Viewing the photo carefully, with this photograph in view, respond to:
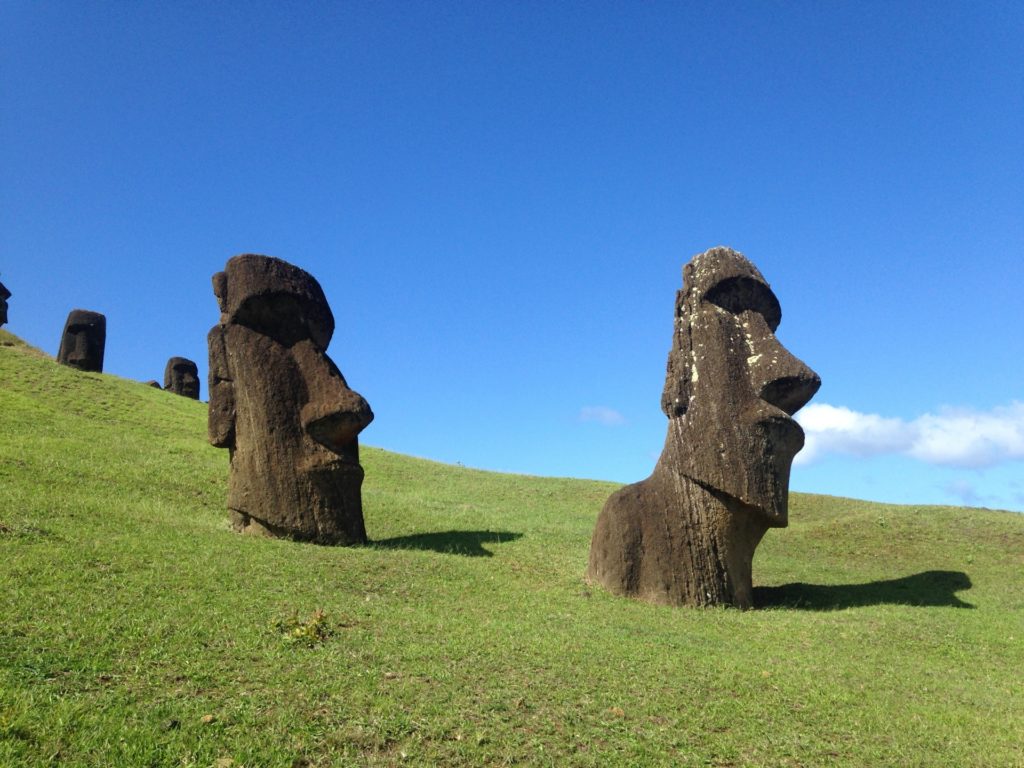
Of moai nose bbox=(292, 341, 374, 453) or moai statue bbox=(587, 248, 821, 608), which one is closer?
moai statue bbox=(587, 248, 821, 608)

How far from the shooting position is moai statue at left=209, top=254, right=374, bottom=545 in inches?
532

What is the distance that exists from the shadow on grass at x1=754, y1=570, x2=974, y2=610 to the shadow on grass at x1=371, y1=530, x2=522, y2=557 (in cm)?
506

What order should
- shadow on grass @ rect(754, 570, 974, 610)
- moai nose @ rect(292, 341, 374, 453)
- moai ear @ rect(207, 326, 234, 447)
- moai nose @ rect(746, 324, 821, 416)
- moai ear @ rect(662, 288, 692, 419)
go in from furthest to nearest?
moai ear @ rect(207, 326, 234, 447) → moai nose @ rect(292, 341, 374, 453) → shadow on grass @ rect(754, 570, 974, 610) → moai ear @ rect(662, 288, 692, 419) → moai nose @ rect(746, 324, 821, 416)

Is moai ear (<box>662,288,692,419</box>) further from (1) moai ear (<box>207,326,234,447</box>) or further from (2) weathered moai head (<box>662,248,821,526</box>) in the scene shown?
(1) moai ear (<box>207,326,234,447</box>)

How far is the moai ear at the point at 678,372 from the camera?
13.0 m

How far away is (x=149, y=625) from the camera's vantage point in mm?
7613

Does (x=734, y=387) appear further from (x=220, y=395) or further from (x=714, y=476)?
(x=220, y=395)

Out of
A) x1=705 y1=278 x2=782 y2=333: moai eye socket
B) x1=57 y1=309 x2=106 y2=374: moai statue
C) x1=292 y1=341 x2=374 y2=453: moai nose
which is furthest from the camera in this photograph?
x1=57 y1=309 x2=106 y2=374: moai statue

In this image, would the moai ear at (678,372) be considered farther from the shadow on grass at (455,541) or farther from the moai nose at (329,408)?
the moai nose at (329,408)

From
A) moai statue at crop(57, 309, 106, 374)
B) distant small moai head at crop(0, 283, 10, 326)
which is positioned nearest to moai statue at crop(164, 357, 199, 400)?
moai statue at crop(57, 309, 106, 374)

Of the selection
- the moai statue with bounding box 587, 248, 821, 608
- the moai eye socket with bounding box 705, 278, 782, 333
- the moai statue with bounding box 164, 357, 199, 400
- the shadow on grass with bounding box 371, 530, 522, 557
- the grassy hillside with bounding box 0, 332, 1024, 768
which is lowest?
the grassy hillside with bounding box 0, 332, 1024, 768

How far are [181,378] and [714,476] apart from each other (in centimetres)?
3952

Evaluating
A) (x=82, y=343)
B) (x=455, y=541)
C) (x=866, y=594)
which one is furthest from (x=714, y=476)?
(x=82, y=343)

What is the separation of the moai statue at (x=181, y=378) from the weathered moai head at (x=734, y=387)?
37.9m
